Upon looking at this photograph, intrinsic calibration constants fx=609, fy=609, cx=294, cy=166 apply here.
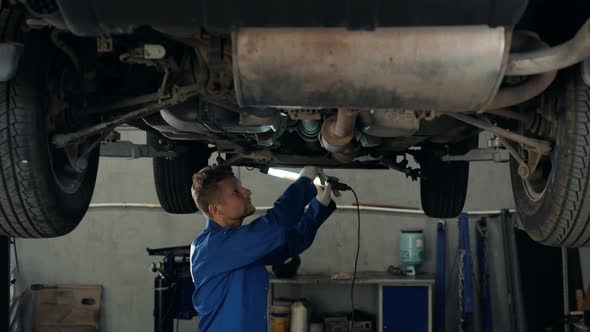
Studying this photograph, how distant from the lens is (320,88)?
1.27 meters

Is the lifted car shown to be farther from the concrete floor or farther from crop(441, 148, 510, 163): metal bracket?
the concrete floor

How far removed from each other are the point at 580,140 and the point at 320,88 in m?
0.69

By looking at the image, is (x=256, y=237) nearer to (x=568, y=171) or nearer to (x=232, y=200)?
(x=232, y=200)

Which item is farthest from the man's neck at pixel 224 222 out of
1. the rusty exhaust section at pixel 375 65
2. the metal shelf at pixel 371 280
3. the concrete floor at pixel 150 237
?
the concrete floor at pixel 150 237

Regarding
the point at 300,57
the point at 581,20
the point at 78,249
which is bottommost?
the point at 78,249

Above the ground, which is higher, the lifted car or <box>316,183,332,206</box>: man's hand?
the lifted car

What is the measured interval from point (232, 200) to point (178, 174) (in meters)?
0.94

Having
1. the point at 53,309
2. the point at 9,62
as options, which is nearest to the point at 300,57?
the point at 9,62

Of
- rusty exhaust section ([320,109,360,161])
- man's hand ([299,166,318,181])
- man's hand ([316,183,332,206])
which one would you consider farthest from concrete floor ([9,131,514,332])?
rusty exhaust section ([320,109,360,161])

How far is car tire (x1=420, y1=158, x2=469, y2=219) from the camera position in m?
3.18

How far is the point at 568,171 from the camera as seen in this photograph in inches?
60.4

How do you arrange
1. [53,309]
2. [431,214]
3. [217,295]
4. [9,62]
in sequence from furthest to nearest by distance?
[53,309] < [431,214] < [217,295] < [9,62]

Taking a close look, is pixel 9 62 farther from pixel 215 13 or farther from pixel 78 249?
pixel 78 249

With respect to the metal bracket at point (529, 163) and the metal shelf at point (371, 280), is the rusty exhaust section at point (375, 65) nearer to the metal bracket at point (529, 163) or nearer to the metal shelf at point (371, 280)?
the metal bracket at point (529, 163)
